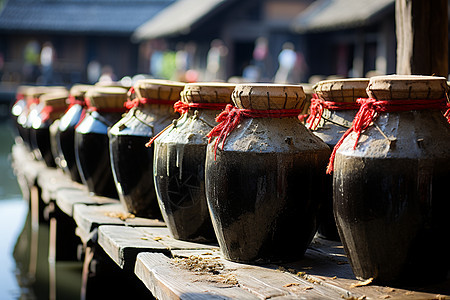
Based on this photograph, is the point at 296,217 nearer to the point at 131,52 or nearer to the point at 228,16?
the point at 228,16

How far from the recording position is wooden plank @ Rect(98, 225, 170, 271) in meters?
3.32

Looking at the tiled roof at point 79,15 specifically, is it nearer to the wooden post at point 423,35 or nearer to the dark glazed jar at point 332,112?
the wooden post at point 423,35

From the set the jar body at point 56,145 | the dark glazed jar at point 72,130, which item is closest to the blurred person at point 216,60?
the jar body at point 56,145

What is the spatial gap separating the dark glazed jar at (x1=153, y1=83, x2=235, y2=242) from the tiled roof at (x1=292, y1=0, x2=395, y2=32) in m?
9.62

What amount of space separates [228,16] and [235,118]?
20343 mm

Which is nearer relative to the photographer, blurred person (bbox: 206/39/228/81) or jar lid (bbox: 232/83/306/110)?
jar lid (bbox: 232/83/306/110)

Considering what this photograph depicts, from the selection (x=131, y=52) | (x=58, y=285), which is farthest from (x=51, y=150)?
(x=131, y=52)

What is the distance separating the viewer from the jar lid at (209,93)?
11.7 ft

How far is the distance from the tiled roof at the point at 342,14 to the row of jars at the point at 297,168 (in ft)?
30.6

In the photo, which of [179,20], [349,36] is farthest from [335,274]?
[179,20]

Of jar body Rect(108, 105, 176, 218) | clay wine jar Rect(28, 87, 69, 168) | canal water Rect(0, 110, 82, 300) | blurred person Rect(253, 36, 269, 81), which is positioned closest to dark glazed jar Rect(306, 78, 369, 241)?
jar body Rect(108, 105, 176, 218)

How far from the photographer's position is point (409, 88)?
2596 mm

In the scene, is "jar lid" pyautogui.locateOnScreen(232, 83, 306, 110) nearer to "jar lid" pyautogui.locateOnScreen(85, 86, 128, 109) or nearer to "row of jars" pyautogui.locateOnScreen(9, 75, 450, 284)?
"row of jars" pyautogui.locateOnScreen(9, 75, 450, 284)

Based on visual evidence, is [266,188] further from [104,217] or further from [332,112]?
[104,217]
